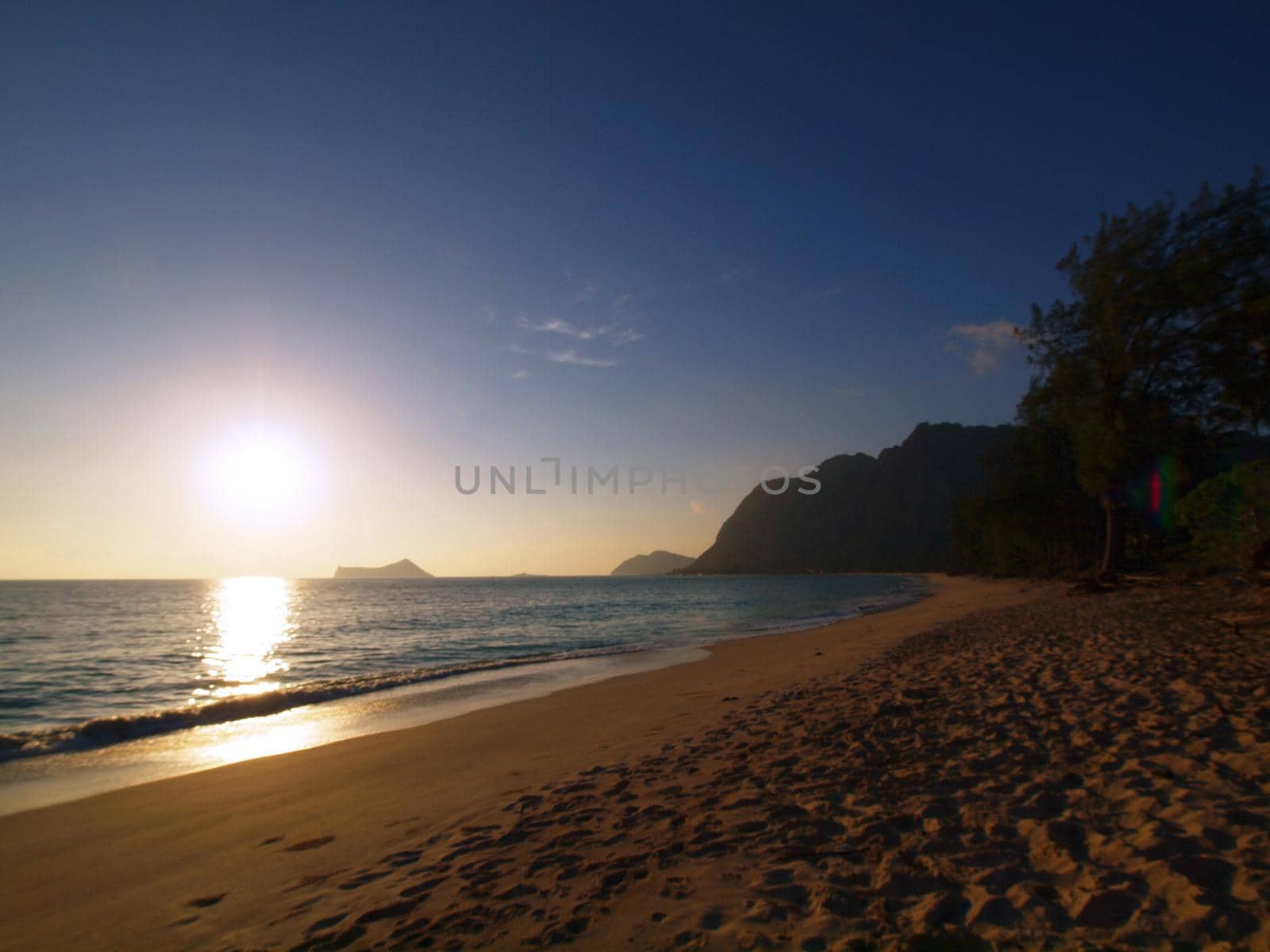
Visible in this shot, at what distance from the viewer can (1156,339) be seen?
2170 centimetres

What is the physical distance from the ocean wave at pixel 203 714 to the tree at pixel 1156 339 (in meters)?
22.2

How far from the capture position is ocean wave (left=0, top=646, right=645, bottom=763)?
1128 centimetres

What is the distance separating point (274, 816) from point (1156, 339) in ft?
87.6

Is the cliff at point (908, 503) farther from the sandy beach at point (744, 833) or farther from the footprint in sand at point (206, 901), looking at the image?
the footprint in sand at point (206, 901)

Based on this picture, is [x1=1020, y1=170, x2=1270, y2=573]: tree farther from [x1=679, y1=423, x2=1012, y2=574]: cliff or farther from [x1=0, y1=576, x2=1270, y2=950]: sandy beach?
[x1=679, y1=423, x2=1012, y2=574]: cliff

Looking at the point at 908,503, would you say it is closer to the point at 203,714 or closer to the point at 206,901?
the point at 203,714

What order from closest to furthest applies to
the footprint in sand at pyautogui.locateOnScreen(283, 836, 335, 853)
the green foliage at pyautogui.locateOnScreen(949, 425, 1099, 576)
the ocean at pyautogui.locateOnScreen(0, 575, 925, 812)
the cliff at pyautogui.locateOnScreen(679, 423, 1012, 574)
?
the footprint in sand at pyautogui.locateOnScreen(283, 836, 335, 853)
the ocean at pyautogui.locateOnScreen(0, 575, 925, 812)
the green foliage at pyautogui.locateOnScreen(949, 425, 1099, 576)
the cliff at pyautogui.locateOnScreen(679, 423, 1012, 574)

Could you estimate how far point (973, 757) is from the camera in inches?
241

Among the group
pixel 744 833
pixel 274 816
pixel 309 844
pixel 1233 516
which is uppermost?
pixel 1233 516

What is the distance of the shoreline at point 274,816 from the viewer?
16.2 feet

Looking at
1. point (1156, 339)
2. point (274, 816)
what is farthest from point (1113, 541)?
point (274, 816)

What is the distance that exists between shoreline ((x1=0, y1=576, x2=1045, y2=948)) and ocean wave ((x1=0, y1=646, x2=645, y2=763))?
4.21m

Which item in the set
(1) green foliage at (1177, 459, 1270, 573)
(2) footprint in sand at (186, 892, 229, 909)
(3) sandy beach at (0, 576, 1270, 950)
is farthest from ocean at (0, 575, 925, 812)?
(1) green foliage at (1177, 459, 1270, 573)

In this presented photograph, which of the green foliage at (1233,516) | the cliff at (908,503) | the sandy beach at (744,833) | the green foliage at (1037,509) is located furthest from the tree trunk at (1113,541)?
the cliff at (908,503)
